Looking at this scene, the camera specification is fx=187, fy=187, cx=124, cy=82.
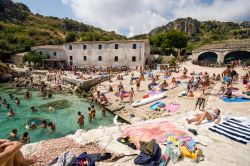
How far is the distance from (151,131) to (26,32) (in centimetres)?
6813

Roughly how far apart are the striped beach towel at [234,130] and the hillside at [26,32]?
4846cm

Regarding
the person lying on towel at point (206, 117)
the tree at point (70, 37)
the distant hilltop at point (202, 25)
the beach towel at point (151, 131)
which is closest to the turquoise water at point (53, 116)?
the beach towel at point (151, 131)

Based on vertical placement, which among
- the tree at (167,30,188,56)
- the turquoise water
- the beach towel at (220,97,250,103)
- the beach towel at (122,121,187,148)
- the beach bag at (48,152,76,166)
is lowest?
the turquoise water

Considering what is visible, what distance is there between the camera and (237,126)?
798 centimetres

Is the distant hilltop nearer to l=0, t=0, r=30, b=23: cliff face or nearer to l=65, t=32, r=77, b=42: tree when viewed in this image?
l=65, t=32, r=77, b=42: tree

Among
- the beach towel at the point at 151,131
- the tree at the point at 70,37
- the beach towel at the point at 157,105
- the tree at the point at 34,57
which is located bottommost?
the beach towel at the point at 157,105

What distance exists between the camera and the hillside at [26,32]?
49.3m

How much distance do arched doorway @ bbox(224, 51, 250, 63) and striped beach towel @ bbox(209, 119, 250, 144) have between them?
32.3 meters

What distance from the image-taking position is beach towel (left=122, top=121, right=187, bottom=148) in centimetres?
730

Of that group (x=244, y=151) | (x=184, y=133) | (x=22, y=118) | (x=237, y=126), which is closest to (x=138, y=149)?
(x=184, y=133)

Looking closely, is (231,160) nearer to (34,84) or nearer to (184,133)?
(184,133)

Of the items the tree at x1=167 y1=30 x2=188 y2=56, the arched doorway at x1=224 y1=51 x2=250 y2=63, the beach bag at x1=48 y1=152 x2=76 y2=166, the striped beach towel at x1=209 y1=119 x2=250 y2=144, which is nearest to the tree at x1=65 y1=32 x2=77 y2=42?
the tree at x1=167 y1=30 x2=188 y2=56

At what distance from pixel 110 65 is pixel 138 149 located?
1258 inches

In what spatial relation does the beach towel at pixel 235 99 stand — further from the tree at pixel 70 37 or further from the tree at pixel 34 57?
the tree at pixel 70 37
